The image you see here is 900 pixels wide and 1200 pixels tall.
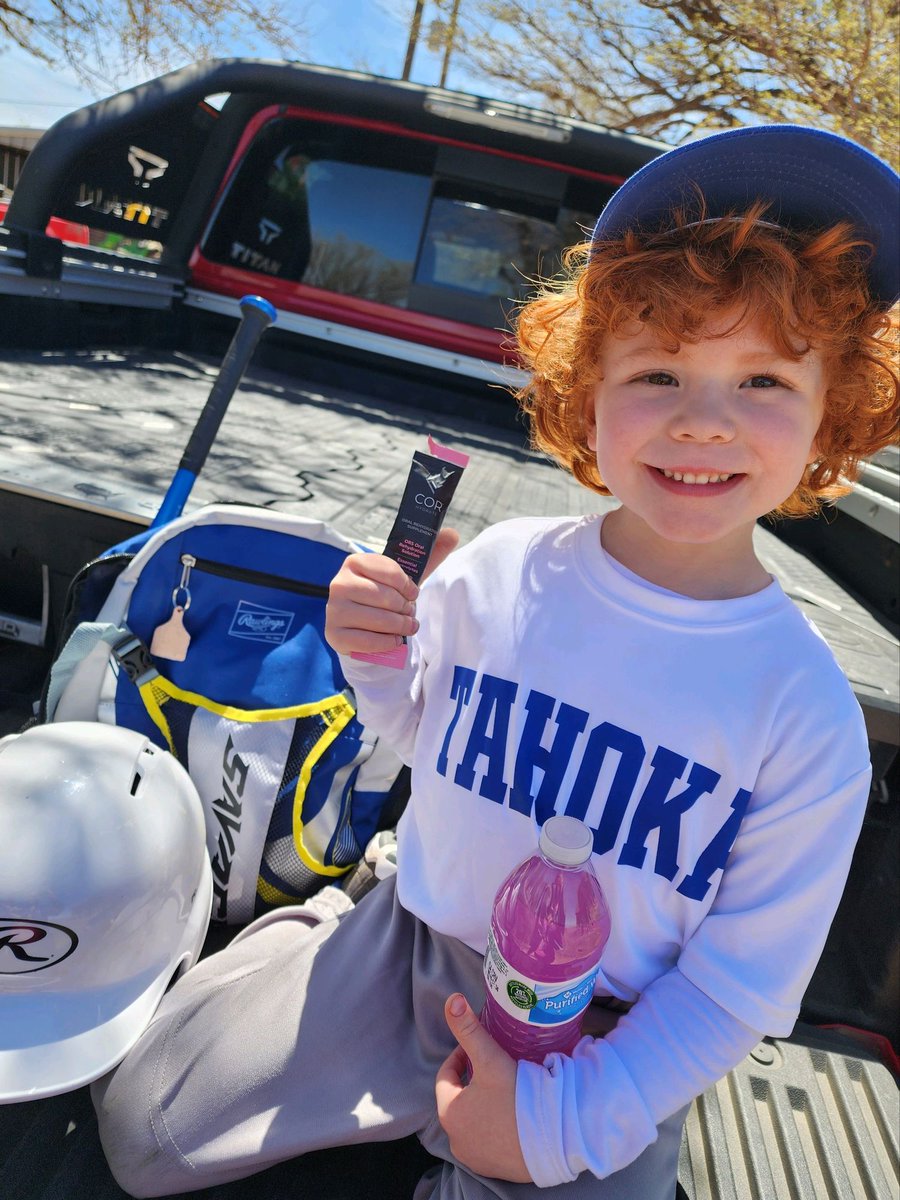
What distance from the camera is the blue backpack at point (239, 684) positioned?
1.50 m

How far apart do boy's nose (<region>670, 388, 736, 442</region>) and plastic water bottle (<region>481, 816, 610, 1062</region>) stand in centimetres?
45

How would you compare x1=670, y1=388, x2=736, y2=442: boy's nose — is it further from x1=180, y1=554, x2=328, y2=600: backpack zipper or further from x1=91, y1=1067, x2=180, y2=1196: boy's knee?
x1=91, y1=1067, x2=180, y2=1196: boy's knee

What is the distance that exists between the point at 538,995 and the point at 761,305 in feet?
2.70

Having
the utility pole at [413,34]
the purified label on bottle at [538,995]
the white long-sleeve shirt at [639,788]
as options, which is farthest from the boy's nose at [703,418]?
the utility pole at [413,34]

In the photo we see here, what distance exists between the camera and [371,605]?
1022 mm

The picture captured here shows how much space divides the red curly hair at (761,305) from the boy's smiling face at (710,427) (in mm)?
24

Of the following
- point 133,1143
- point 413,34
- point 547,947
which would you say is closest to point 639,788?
point 547,947

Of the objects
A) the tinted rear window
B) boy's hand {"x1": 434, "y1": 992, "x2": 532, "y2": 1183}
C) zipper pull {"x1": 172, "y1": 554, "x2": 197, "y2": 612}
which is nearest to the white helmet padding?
zipper pull {"x1": 172, "y1": 554, "x2": 197, "y2": 612}

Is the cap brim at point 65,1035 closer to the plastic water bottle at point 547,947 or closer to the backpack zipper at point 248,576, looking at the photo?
the plastic water bottle at point 547,947

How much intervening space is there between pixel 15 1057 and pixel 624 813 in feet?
2.93

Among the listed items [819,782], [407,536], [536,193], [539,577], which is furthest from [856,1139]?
[536,193]

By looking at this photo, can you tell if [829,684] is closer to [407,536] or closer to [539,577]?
[539,577]

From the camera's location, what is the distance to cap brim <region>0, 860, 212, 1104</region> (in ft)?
3.61

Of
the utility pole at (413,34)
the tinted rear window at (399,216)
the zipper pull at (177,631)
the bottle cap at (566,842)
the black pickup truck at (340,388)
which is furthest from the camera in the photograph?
the utility pole at (413,34)
